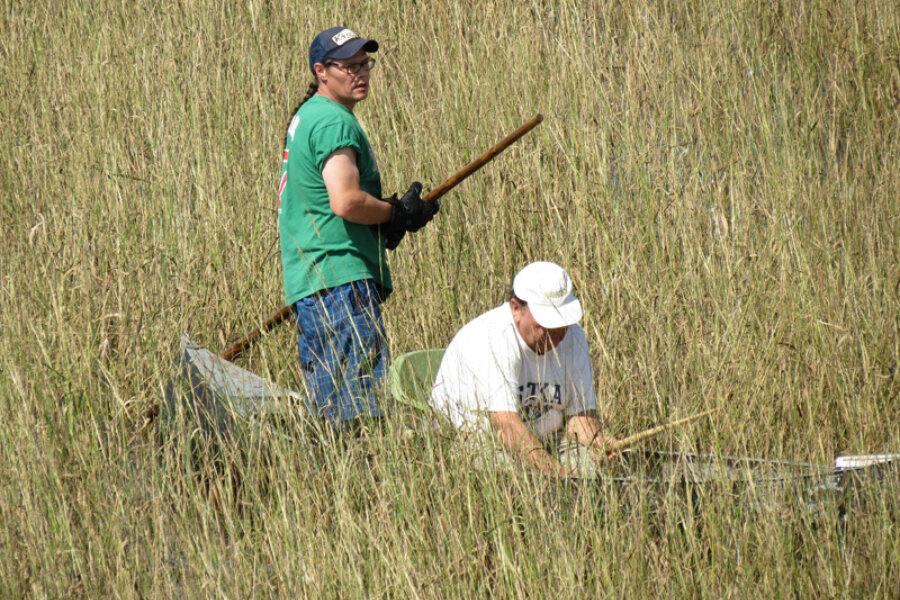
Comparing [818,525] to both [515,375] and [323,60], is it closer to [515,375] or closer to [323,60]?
[515,375]

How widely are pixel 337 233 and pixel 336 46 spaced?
1.84 feet

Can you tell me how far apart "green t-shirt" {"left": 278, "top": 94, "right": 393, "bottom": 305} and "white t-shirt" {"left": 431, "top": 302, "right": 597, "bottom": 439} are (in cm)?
38

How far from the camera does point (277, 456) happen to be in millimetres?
2795

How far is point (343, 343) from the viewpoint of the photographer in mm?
3029

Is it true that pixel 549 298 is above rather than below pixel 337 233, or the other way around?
below

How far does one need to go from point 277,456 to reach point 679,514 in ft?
3.54

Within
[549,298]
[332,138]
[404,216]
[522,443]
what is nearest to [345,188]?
[332,138]

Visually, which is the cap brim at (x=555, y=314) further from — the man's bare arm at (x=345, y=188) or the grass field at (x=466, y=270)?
the man's bare arm at (x=345, y=188)

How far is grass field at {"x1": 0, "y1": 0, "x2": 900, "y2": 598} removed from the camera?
2.44m

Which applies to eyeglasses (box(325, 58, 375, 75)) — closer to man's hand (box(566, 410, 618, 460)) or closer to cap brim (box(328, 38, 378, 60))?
cap brim (box(328, 38, 378, 60))

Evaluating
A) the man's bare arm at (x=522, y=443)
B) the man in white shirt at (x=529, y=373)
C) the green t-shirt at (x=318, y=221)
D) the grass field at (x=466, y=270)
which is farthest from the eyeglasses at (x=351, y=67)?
the man's bare arm at (x=522, y=443)

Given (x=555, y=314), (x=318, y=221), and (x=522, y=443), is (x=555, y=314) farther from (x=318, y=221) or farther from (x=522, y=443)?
(x=318, y=221)

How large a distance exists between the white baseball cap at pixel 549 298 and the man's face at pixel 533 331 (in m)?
0.04

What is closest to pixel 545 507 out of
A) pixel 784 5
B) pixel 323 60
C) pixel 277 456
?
pixel 277 456
